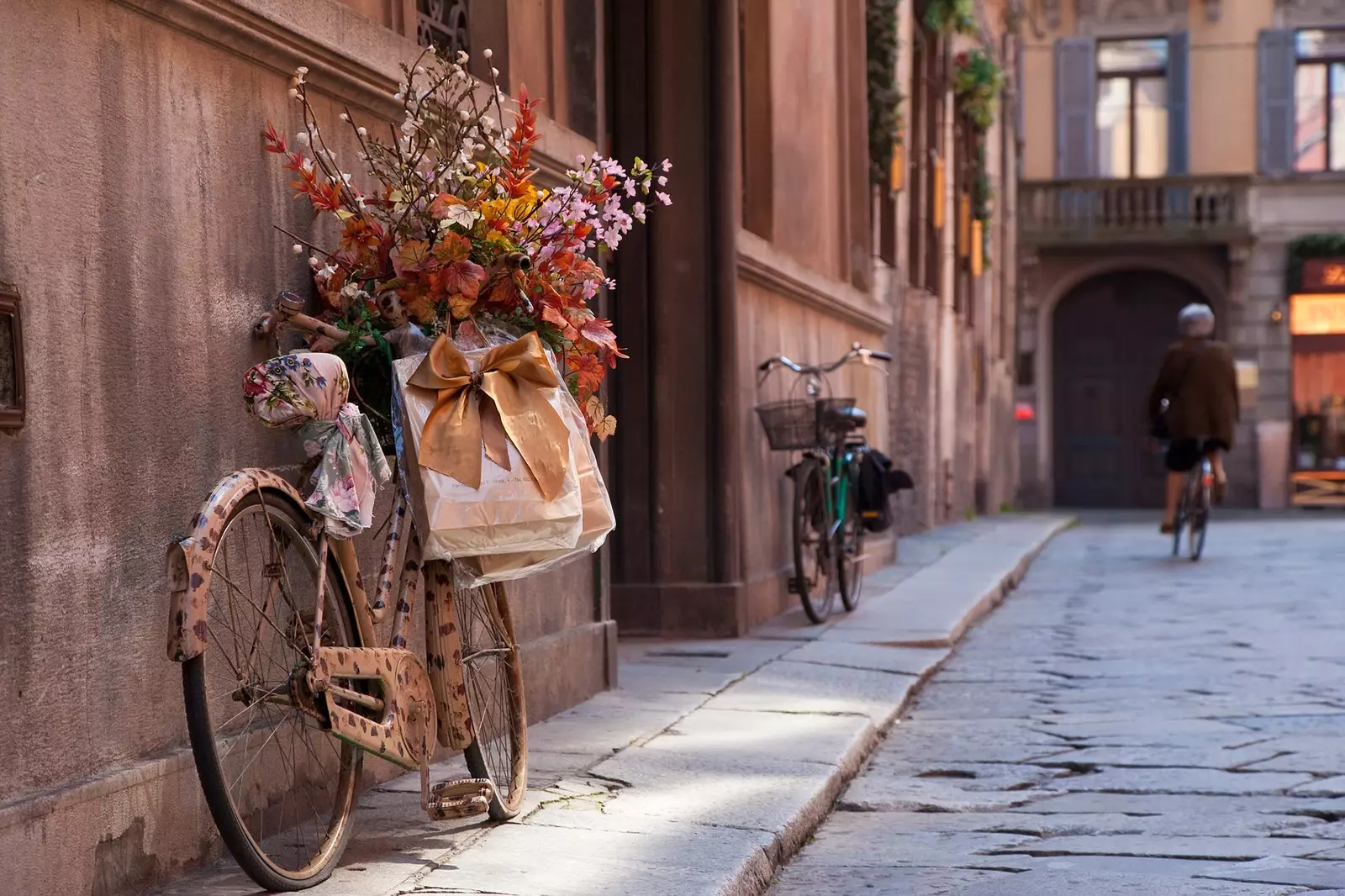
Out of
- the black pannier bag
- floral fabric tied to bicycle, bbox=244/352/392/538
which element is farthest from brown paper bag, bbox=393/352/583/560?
the black pannier bag

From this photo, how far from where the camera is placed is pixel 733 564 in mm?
8617

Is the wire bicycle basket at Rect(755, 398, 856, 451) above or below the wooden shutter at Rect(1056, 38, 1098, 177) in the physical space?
below

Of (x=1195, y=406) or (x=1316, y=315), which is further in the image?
(x=1316, y=315)

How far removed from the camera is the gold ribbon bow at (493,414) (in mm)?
3863

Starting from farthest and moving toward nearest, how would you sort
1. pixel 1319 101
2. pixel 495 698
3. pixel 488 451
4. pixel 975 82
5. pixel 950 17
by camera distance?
pixel 1319 101 < pixel 975 82 < pixel 950 17 < pixel 495 698 < pixel 488 451

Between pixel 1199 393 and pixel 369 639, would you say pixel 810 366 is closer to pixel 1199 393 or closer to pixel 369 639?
pixel 1199 393

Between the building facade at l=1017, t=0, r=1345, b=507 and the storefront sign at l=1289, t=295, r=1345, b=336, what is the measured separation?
38 millimetres

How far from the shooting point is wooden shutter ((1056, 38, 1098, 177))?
29234mm

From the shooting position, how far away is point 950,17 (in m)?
19.3

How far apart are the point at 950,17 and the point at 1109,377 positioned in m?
11.8

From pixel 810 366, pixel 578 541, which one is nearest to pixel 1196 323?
pixel 810 366

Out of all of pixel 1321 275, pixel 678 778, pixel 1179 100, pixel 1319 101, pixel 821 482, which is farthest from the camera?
pixel 1179 100

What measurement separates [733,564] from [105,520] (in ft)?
17.1

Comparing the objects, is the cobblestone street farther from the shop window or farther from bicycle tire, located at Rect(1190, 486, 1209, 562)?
bicycle tire, located at Rect(1190, 486, 1209, 562)
